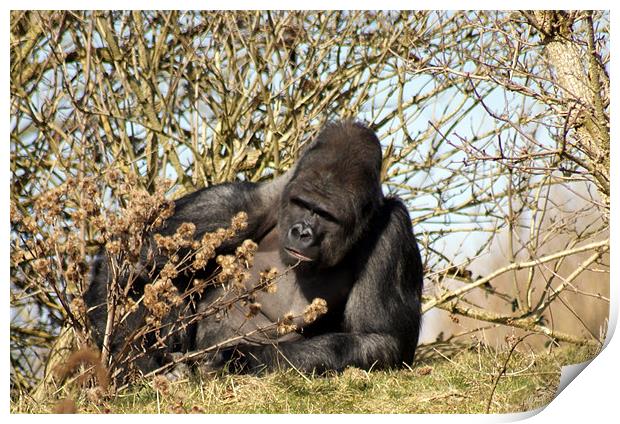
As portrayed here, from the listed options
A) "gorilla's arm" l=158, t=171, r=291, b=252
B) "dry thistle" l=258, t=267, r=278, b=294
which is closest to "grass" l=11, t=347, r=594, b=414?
"dry thistle" l=258, t=267, r=278, b=294

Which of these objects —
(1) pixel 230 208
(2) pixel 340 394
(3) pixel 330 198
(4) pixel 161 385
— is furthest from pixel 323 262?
(4) pixel 161 385

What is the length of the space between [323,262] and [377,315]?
0.43 meters

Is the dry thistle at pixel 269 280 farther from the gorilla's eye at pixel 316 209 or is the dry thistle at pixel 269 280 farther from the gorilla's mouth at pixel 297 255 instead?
the gorilla's eye at pixel 316 209

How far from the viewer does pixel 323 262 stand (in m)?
4.70

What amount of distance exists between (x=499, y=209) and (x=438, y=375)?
232 cm

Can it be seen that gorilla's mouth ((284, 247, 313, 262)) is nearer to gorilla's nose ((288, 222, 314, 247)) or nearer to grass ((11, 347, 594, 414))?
gorilla's nose ((288, 222, 314, 247))

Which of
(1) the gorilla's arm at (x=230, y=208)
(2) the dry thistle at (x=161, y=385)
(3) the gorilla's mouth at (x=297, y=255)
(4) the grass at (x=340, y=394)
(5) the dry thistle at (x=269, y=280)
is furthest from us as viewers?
(1) the gorilla's arm at (x=230, y=208)

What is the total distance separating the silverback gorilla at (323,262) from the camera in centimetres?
458

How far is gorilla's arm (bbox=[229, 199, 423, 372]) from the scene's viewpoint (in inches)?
182

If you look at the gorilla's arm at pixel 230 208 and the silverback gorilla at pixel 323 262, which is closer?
the silverback gorilla at pixel 323 262

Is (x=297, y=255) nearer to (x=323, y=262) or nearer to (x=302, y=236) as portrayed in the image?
(x=302, y=236)

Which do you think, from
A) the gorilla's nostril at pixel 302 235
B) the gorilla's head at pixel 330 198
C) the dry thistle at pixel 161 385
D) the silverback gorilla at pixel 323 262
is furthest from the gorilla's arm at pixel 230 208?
the dry thistle at pixel 161 385

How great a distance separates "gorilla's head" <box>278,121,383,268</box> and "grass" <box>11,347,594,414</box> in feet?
2.13

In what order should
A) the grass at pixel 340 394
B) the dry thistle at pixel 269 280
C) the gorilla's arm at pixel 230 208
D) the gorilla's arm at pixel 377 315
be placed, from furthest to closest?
the gorilla's arm at pixel 230 208, the gorilla's arm at pixel 377 315, the dry thistle at pixel 269 280, the grass at pixel 340 394
